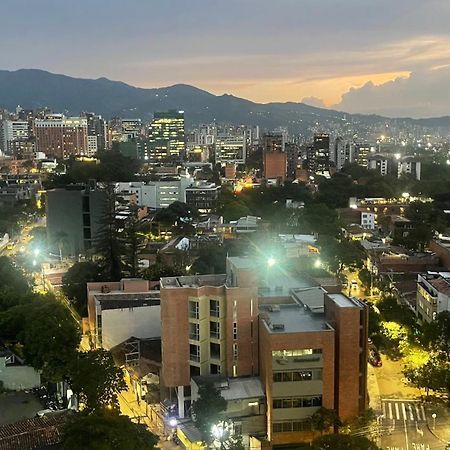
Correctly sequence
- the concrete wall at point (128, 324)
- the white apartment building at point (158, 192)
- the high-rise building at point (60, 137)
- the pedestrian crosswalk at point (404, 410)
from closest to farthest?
the pedestrian crosswalk at point (404, 410) → the concrete wall at point (128, 324) → the white apartment building at point (158, 192) → the high-rise building at point (60, 137)

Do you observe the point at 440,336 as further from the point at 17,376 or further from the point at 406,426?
the point at 17,376

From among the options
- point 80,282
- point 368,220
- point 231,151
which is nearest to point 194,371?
point 80,282

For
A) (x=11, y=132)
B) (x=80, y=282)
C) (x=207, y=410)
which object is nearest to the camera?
(x=207, y=410)

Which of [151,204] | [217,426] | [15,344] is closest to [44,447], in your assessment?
A: [217,426]

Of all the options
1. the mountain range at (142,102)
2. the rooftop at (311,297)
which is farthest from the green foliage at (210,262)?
the mountain range at (142,102)

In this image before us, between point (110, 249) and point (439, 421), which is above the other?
point (110, 249)

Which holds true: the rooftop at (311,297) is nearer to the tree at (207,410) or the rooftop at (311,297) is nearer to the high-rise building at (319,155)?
the tree at (207,410)
